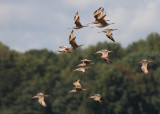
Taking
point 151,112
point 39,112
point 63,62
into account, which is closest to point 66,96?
point 39,112

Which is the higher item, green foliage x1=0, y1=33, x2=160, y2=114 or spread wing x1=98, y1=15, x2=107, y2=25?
green foliage x1=0, y1=33, x2=160, y2=114

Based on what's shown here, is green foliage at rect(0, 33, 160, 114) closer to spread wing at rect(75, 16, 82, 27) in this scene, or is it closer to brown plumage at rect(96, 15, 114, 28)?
spread wing at rect(75, 16, 82, 27)

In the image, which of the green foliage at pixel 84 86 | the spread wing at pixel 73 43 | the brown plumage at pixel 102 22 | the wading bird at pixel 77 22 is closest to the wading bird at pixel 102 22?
the brown plumage at pixel 102 22

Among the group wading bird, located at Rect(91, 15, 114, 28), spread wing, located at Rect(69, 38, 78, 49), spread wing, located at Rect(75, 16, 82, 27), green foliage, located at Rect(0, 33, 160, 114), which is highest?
green foliage, located at Rect(0, 33, 160, 114)

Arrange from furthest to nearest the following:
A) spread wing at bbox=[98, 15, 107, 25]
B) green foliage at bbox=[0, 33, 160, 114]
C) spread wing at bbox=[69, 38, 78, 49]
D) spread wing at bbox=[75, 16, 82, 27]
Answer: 1. green foliage at bbox=[0, 33, 160, 114]
2. spread wing at bbox=[75, 16, 82, 27]
3. spread wing at bbox=[69, 38, 78, 49]
4. spread wing at bbox=[98, 15, 107, 25]

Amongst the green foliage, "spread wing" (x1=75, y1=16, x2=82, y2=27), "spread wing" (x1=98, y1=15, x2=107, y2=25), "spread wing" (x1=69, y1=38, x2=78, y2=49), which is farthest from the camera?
the green foliage

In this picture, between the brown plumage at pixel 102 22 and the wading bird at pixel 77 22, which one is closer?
the brown plumage at pixel 102 22

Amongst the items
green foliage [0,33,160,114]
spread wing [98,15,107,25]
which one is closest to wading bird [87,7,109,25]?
spread wing [98,15,107,25]

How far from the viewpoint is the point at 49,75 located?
141875 mm

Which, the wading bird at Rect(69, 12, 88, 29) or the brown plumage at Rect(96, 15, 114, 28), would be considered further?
the wading bird at Rect(69, 12, 88, 29)

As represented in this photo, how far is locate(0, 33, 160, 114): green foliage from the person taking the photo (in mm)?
113750

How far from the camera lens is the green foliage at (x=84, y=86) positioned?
113750 mm

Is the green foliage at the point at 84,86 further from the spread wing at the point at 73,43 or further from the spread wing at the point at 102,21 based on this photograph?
Answer: the spread wing at the point at 102,21

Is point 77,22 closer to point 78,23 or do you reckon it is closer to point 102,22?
point 78,23
